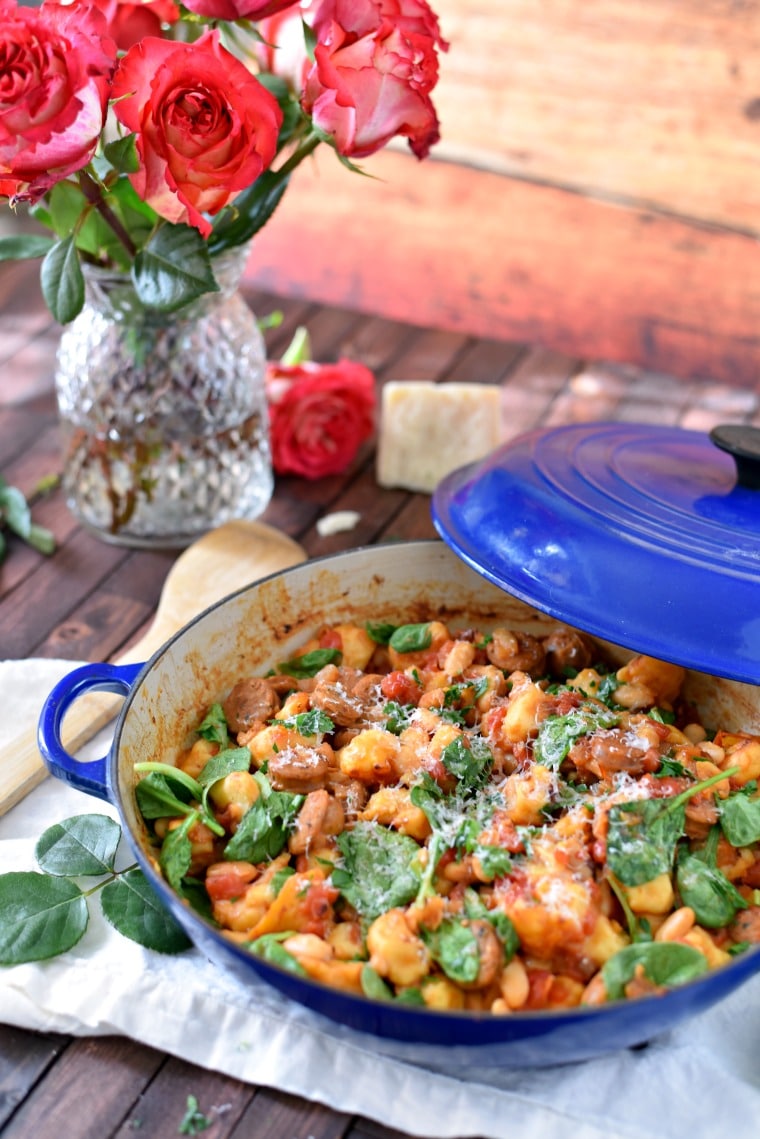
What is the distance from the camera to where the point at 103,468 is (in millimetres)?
2410

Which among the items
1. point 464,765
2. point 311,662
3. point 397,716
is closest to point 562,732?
point 464,765

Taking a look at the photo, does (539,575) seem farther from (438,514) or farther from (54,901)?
(54,901)

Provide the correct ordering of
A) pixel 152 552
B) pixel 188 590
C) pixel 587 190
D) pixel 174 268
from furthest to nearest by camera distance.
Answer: pixel 587 190
pixel 152 552
pixel 188 590
pixel 174 268

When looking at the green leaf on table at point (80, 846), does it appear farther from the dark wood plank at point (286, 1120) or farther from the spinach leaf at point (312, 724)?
the dark wood plank at point (286, 1120)

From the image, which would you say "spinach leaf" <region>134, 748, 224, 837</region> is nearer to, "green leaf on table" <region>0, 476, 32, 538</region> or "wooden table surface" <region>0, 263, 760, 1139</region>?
"wooden table surface" <region>0, 263, 760, 1139</region>

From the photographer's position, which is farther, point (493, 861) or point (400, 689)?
point (400, 689)

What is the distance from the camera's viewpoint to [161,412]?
2336 millimetres

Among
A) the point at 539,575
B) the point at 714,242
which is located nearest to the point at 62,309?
the point at 539,575

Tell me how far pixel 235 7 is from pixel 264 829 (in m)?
1.17

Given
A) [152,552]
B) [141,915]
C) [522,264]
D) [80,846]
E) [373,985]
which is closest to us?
[373,985]

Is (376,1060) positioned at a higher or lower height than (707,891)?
lower

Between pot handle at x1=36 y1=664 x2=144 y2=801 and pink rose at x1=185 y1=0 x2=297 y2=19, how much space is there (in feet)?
3.11

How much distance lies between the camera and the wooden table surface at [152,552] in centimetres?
145

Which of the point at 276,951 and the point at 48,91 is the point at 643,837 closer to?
the point at 276,951
